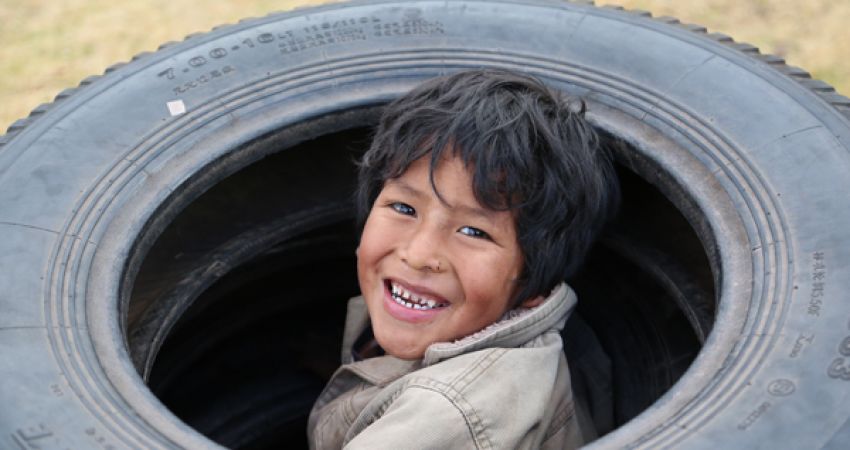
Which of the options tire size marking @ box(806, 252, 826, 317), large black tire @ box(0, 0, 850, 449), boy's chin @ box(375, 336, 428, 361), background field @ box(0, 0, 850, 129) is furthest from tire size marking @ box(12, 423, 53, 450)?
background field @ box(0, 0, 850, 129)

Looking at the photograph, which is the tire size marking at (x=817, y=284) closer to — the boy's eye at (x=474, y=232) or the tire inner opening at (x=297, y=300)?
the tire inner opening at (x=297, y=300)

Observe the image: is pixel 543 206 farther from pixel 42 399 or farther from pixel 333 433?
pixel 42 399

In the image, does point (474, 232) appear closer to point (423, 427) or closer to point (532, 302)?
point (532, 302)

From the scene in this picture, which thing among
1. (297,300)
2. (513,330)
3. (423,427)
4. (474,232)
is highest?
(297,300)

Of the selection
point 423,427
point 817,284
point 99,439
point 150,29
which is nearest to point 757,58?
point 817,284

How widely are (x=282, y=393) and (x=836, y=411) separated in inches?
52.0

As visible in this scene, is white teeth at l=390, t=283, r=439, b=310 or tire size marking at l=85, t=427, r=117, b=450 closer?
tire size marking at l=85, t=427, r=117, b=450

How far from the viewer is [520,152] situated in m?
1.32

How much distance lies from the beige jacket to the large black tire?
0.53 ft

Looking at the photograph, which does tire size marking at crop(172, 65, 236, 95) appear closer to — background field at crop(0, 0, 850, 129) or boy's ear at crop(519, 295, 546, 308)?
boy's ear at crop(519, 295, 546, 308)

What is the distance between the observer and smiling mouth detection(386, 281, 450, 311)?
1.40 m

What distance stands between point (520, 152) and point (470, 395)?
1.04 ft

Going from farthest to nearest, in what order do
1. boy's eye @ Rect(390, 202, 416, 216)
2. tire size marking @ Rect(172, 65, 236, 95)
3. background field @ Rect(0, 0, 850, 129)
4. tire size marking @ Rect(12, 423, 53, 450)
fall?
background field @ Rect(0, 0, 850, 129) < tire size marking @ Rect(172, 65, 236, 95) < boy's eye @ Rect(390, 202, 416, 216) < tire size marking @ Rect(12, 423, 53, 450)

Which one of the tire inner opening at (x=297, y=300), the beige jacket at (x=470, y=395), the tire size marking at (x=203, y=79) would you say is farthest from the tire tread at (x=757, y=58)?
the beige jacket at (x=470, y=395)
